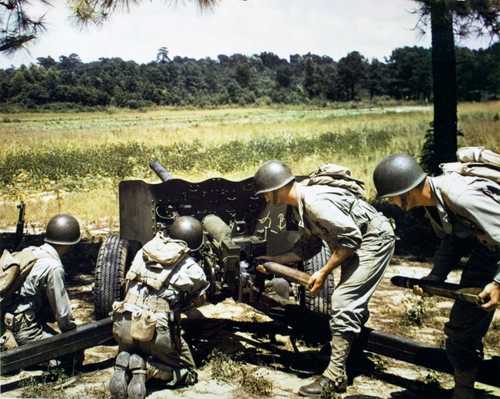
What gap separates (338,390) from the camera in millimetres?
4469

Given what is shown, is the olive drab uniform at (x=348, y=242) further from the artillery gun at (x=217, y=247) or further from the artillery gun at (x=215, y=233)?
the artillery gun at (x=215, y=233)

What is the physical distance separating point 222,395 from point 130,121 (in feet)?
80.3

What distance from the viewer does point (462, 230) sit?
12.8 feet

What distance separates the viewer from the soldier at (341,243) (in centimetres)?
437

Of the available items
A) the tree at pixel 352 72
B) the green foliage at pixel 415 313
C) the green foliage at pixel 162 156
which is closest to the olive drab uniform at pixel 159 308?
the green foliage at pixel 415 313

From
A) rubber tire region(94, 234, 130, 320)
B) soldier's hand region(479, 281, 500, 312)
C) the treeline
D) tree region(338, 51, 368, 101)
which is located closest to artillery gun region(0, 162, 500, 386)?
rubber tire region(94, 234, 130, 320)

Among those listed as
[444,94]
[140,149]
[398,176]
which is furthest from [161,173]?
[140,149]

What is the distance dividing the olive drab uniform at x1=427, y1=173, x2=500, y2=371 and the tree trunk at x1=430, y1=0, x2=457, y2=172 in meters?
6.93

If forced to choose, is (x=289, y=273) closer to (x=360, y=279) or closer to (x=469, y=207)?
(x=360, y=279)

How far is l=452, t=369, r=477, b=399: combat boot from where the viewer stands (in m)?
4.13

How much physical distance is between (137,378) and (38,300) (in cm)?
107

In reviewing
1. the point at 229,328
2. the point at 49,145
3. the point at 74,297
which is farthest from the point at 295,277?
the point at 49,145

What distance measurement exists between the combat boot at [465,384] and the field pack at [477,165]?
127 centimetres

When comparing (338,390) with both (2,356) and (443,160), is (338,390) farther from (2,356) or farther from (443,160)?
(443,160)
